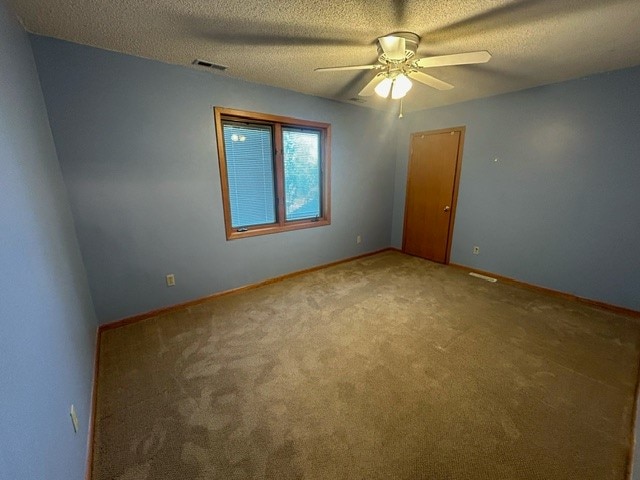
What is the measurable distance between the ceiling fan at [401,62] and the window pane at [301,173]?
3.97 ft

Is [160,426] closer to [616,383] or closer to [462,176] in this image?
[616,383]

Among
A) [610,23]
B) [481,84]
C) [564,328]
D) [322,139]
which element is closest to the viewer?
[610,23]

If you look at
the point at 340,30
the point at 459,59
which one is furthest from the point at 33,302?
the point at 459,59

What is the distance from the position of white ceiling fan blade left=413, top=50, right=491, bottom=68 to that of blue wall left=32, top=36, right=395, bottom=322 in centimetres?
173

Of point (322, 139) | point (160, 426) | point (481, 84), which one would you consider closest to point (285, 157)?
point (322, 139)

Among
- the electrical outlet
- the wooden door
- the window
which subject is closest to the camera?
the electrical outlet

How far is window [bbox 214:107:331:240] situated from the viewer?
113 inches

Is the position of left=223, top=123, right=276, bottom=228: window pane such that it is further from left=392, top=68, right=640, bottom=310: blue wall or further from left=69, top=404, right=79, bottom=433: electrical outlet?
left=392, top=68, right=640, bottom=310: blue wall

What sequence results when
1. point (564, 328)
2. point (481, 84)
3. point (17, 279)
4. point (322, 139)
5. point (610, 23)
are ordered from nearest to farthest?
point (17, 279)
point (610, 23)
point (564, 328)
point (481, 84)
point (322, 139)

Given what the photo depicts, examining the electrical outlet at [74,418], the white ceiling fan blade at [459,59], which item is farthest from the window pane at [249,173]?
the electrical outlet at [74,418]

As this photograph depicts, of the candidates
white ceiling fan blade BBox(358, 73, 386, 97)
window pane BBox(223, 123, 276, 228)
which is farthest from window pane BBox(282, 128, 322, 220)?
white ceiling fan blade BBox(358, 73, 386, 97)

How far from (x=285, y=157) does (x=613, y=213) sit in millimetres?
3549

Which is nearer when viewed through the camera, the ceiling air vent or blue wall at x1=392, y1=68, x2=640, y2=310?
the ceiling air vent

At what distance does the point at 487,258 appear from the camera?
142 inches
